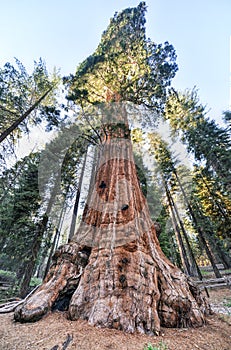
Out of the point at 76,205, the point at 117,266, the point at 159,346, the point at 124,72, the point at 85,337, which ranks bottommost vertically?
the point at 159,346

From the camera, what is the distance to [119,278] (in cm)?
343

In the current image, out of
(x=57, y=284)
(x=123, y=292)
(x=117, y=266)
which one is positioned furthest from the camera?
(x=57, y=284)

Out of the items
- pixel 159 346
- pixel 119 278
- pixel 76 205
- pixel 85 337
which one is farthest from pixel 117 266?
pixel 76 205

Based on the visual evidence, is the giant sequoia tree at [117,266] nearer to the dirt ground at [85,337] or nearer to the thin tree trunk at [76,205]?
the dirt ground at [85,337]

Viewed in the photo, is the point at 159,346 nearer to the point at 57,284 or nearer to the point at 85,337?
the point at 85,337

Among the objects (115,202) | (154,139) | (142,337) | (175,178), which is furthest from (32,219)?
(175,178)

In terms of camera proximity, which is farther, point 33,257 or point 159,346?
point 33,257

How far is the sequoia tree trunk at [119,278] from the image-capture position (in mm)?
3043

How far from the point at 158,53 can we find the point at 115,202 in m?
8.19

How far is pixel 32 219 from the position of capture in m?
9.65

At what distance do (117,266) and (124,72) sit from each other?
8.19 meters

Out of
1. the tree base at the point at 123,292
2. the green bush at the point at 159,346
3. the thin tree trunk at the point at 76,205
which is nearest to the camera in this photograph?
the green bush at the point at 159,346

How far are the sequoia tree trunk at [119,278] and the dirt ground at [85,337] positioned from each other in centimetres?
19

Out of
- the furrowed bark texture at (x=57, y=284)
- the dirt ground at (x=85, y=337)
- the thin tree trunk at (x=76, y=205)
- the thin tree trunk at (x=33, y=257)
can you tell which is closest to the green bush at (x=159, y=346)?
the dirt ground at (x=85, y=337)
